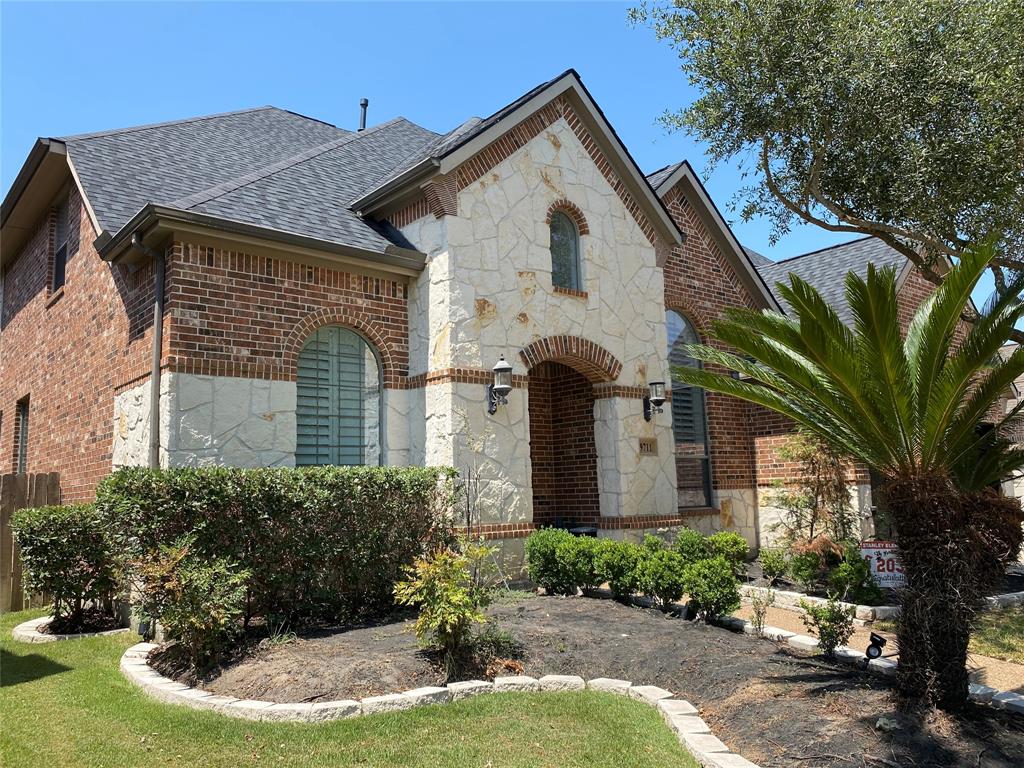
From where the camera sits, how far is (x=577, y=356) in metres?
11.4

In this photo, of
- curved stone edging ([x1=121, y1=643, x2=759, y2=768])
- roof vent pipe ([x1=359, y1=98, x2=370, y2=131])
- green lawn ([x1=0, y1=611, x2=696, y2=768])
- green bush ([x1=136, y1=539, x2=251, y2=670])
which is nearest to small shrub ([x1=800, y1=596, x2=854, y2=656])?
curved stone edging ([x1=121, y1=643, x2=759, y2=768])

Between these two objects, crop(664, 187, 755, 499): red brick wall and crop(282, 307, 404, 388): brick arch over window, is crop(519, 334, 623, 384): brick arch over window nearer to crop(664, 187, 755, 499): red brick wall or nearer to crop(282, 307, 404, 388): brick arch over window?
crop(282, 307, 404, 388): brick arch over window

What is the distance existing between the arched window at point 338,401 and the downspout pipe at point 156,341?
1666mm

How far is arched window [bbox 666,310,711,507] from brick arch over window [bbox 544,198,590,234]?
10.2 feet

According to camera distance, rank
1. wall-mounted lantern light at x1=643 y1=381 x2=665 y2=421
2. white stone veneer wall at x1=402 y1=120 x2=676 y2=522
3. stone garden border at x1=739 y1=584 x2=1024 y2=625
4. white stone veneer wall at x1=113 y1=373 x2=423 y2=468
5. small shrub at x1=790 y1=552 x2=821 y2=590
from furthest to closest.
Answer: wall-mounted lantern light at x1=643 y1=381 x2=665 y2=421 < small shrub at x1=790 y1=552 x2=821 y2=590 < white stone veneer wall at x1=402 y1=120 x2=676 y2=522 < stone garden border at x1=739 y1=584 x2=1024 y2=625 < white stone veneer wall at x1=113 y1=373 x2=423 y2=468

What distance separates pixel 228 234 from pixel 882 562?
29.4 ft

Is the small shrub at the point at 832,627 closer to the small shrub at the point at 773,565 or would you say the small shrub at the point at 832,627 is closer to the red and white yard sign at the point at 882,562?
the red and white yard sign at the point at 882,562

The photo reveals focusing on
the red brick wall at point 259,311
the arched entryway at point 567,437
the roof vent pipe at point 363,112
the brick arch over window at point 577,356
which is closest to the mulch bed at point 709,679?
the red brick wall at point 259,311

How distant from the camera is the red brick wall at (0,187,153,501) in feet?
33.0

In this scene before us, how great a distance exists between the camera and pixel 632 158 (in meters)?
12.5

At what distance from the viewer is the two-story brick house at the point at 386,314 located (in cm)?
901

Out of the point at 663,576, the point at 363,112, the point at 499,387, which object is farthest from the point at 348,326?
the point at 363,112

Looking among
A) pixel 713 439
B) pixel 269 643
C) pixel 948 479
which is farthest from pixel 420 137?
pixel 948 479

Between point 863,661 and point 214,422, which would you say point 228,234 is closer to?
point 214,422
